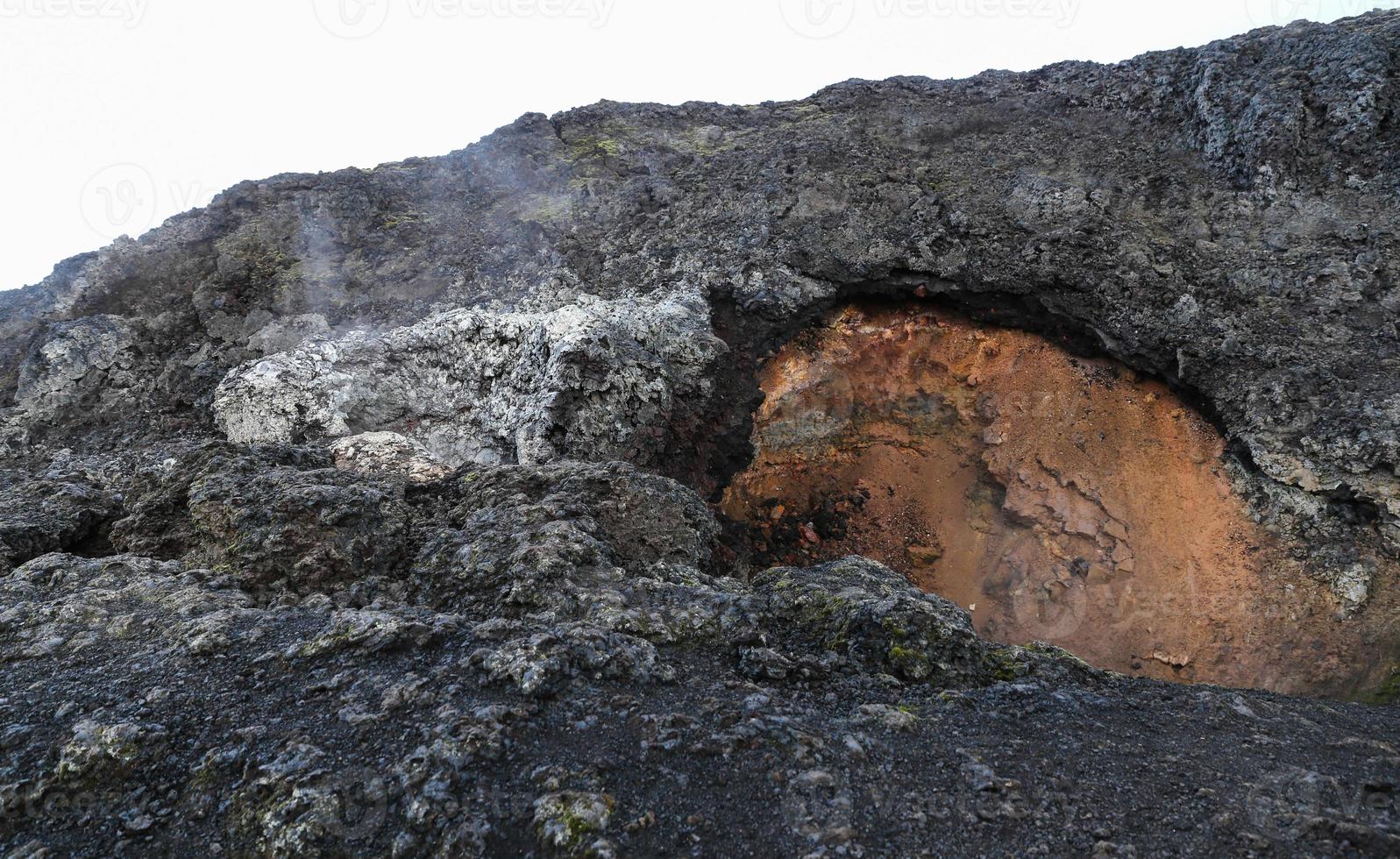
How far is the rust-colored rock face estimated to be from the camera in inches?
454

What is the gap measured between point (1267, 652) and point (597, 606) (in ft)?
33.9

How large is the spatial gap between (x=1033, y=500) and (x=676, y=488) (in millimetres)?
7627

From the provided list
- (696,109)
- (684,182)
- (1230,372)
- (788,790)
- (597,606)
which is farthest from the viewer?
(696,109)

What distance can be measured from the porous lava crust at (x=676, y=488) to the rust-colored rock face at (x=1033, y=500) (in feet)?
0.38

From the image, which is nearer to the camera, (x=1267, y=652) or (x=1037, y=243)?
(x=1267, y=652)

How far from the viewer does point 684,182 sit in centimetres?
1730

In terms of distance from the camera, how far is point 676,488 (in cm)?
940

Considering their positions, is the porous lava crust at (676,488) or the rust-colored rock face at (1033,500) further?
the rust-colored rock face at (1033,500)

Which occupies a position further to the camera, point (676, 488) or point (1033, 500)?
point (1033, 500)

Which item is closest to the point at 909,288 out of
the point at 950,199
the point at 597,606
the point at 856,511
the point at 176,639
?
the point at 950,199

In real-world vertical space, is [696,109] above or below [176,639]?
above

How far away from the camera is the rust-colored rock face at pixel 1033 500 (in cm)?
1152

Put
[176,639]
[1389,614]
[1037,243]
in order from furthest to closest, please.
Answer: [1037,243], [1389,614], [176,639]

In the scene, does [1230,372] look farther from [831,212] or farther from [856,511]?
[831,212]
